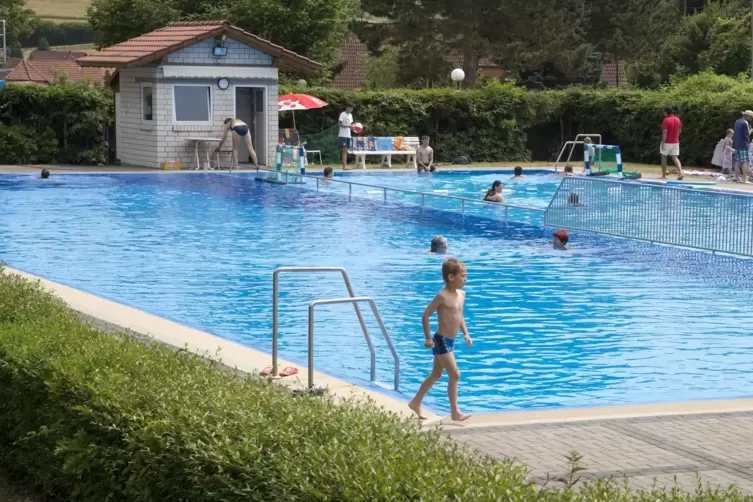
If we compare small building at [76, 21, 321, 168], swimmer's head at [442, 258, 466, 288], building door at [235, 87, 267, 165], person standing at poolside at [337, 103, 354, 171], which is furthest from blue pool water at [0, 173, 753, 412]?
building door at [235, 87, 267, 165]

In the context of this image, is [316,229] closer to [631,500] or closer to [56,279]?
[56,279]

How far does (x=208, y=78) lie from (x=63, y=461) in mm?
29467

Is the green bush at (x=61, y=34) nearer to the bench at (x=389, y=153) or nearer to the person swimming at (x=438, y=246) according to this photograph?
the bench at (x=389, y=153)

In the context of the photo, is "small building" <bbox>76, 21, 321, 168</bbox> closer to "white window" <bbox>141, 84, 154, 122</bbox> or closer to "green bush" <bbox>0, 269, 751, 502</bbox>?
"white window" <bbox>141, 84, 154, 122</bbox>

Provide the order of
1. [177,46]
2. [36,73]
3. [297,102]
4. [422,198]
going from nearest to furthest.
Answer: [422,198] → [177,46] → [297,102] → [36,73]

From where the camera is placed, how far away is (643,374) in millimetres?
11984

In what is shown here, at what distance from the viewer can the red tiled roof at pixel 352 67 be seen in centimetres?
7875

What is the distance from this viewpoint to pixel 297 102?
36.9 meters

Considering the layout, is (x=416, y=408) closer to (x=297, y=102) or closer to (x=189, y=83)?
(x=189, y=83)

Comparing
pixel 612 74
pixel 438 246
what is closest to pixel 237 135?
pixel 438 246

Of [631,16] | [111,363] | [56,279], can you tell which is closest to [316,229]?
[56,279]

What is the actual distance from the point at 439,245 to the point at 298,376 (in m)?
9.64

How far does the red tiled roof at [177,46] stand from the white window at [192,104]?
4.28ft

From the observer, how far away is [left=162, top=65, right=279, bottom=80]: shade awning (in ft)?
115
